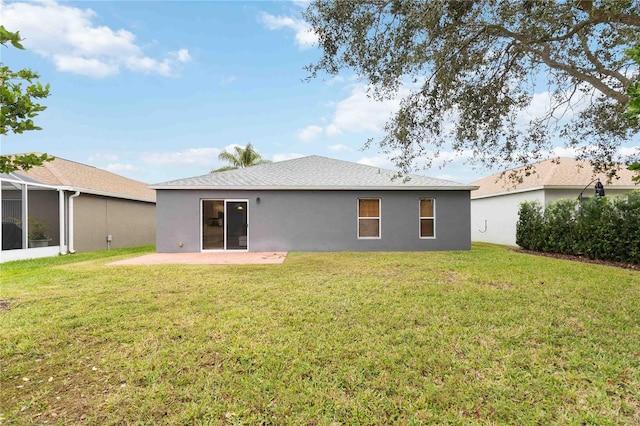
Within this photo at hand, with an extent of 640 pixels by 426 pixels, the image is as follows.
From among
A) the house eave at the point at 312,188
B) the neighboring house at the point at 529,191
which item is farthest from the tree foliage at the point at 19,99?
the neighboring house at the point at 529,191

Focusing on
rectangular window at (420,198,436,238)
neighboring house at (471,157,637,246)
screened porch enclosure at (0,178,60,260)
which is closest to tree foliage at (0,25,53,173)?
screened porch enclosure at (0,178,60,260)

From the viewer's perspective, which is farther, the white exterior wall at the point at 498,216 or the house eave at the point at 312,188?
the white exterior wall at the point at 498,216

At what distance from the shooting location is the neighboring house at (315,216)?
12008mm

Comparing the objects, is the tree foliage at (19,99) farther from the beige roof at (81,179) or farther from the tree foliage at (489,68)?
the beige roof at (81,179)

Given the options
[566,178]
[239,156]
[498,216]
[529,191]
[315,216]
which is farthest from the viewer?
[239,156]

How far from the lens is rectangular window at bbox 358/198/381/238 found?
40.5 ft

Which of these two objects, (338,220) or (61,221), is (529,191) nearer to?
(338,220)

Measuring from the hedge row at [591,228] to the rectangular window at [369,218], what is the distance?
6.24 metres

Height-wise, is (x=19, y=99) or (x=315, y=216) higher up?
(x=19, y=99)

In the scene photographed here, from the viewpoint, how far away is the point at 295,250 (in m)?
12.2

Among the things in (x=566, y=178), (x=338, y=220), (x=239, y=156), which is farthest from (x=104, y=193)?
(x=566, y=178)

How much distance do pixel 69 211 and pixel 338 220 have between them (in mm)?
10313

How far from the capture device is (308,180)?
1245 cm

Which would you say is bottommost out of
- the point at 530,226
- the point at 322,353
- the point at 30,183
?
the point at 322,353
